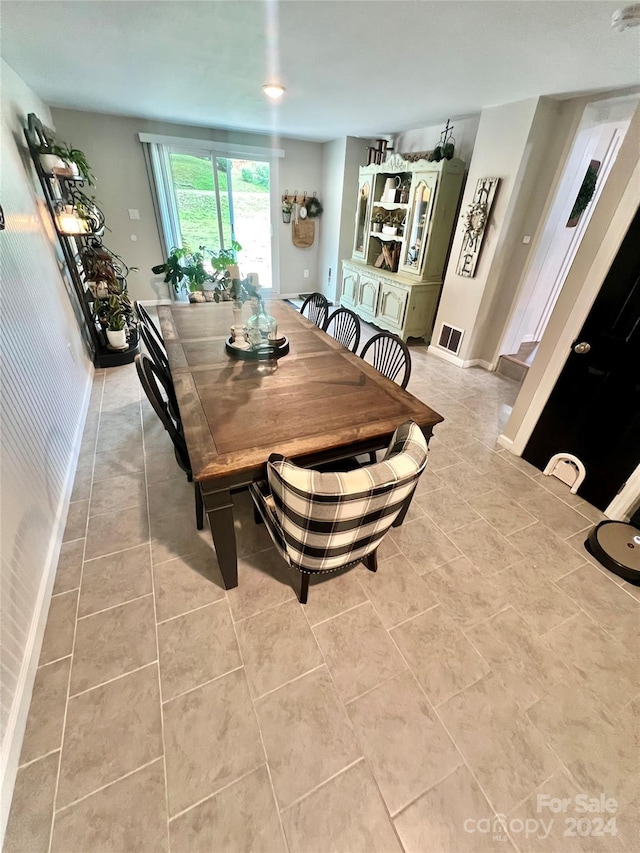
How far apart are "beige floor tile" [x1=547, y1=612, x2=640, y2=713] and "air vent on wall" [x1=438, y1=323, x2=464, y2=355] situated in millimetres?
2993

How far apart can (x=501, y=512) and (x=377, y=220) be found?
162 inches

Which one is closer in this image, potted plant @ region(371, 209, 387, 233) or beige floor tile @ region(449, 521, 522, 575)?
beige floor tile @ region(449, 521, 522, 575)

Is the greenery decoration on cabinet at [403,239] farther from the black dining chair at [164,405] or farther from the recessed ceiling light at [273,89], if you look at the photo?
the black dining chair at [164,405]

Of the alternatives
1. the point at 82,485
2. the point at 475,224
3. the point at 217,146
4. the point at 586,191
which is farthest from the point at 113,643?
the point at 217,146

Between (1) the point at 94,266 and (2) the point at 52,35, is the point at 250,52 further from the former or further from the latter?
(1) the point at 94,266

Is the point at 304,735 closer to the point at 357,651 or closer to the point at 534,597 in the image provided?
the point at 357,651

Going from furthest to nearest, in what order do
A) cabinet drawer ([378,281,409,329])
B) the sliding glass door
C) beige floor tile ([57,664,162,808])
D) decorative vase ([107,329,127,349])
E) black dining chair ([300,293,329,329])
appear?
the sliding glass door, cabinet drawer ([378,281,409,329]), decorative vase ([107,329,127,349]), black dining chair ([300,293,329,329]), beige floor tile ([57,664,162,808])

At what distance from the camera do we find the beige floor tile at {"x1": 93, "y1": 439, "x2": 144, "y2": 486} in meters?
2.25

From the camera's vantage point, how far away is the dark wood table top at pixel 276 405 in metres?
1.33

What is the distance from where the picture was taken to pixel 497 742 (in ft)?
3.95

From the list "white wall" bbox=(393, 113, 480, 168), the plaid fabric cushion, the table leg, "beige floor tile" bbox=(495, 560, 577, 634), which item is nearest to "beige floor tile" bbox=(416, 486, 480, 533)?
"beige floor tile" bbox=(495, 560, 577, 634)

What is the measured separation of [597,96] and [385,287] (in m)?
2.33

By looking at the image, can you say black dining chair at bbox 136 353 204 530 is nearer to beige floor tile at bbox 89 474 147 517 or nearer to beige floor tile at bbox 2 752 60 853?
beige floor tile at bbox 89 474 147 517

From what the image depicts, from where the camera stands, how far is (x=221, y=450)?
4.31ft
